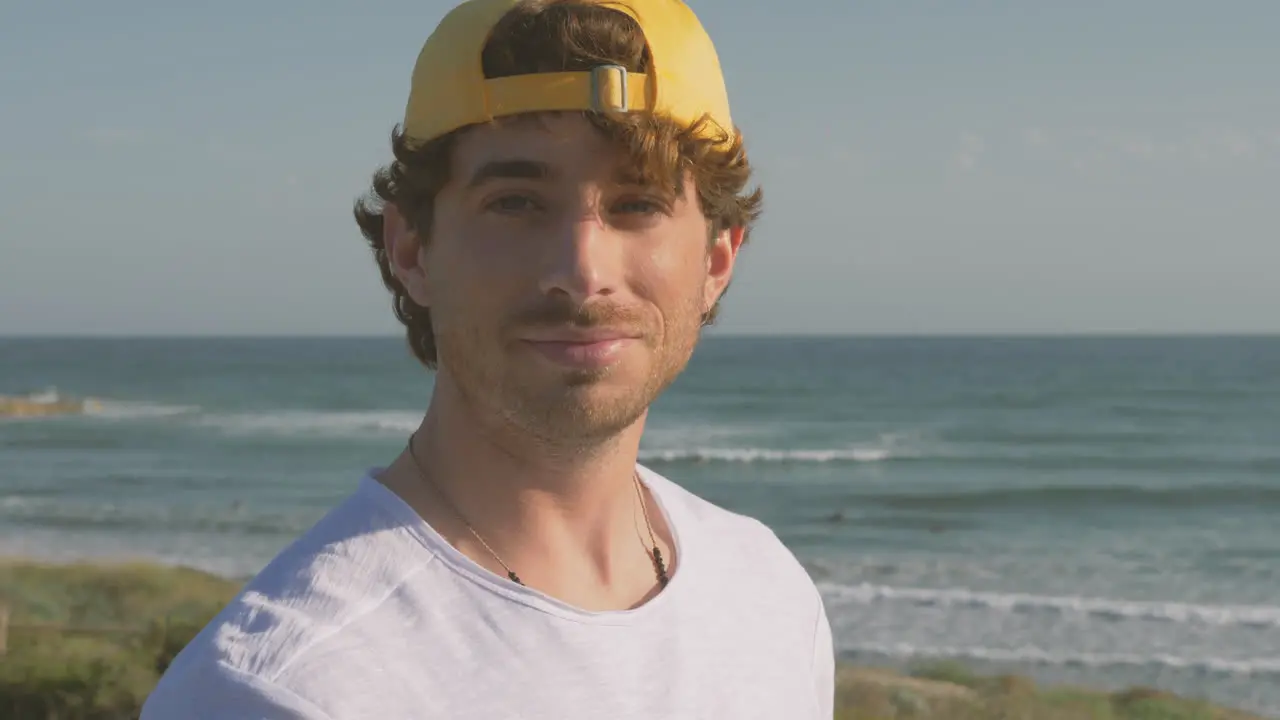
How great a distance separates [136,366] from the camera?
313 ft

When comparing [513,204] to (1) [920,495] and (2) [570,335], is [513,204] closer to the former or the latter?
(2) [570,335]

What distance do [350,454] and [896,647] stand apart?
24.1 metres

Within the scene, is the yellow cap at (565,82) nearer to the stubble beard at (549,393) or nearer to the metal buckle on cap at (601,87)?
the metal buckle on cap at (601,87)

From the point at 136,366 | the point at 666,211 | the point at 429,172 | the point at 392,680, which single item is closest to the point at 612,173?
the point at 666,211

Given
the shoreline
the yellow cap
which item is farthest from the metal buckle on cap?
the shoreline

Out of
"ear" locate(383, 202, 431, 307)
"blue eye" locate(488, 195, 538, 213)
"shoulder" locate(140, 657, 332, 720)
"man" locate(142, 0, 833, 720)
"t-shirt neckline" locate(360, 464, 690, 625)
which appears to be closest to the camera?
"shoulder" locate(140, 657, 332, 720)

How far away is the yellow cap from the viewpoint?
6.74 feet

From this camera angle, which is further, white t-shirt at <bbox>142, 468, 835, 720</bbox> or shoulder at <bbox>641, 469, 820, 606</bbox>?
shoulder at <bbox>641, 469, 820, 606</bbox>

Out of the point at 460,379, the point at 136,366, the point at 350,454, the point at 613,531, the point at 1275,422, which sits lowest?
the point at 136,366

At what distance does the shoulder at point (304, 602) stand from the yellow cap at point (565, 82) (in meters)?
0.61

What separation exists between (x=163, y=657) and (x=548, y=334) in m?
6.43

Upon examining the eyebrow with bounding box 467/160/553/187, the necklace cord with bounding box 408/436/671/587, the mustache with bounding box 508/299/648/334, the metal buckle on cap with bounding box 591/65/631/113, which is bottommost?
the necklace cord with bounding box 408/436/671/587

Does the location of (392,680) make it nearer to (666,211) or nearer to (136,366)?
(666,211)

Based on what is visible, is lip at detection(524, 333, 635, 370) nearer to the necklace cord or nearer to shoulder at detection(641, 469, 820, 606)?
the necklace cord
